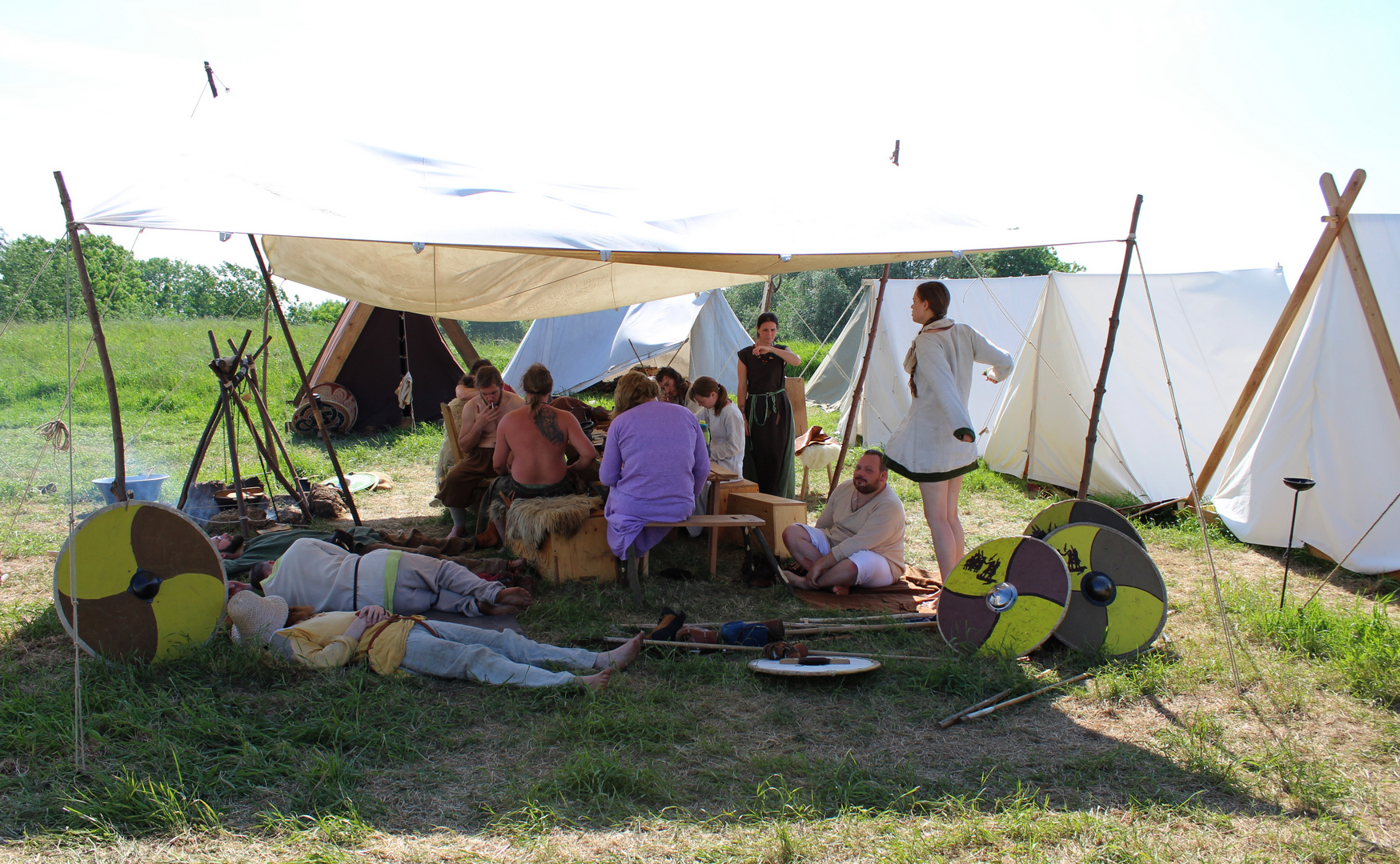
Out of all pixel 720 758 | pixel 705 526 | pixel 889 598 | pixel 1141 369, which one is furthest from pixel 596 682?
pixel 1141 369

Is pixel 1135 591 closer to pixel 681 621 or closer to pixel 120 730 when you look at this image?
pixel 681 621

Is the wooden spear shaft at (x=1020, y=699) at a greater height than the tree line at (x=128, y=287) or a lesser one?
lesser

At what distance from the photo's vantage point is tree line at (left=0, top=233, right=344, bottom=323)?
1748 cm

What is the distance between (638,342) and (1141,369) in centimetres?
642

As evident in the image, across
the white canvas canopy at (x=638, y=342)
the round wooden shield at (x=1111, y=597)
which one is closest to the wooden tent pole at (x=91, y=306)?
the round wooden shield at (x=1111, y=597)

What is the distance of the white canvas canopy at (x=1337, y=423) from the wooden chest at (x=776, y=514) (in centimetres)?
252

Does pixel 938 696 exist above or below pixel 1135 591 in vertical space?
below

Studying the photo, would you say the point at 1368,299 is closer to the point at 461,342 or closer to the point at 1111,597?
the point at 1111,597

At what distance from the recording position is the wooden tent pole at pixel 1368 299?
4117 millimetres

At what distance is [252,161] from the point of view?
10.6ft

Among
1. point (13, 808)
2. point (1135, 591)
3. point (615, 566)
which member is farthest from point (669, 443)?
point (13, 808)

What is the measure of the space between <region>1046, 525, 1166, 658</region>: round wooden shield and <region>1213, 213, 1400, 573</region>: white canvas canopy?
1.86m

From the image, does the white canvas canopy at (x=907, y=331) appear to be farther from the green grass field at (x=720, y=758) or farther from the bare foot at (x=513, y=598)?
the bare foot at (x=513, y=598)

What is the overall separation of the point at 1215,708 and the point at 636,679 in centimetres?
188
